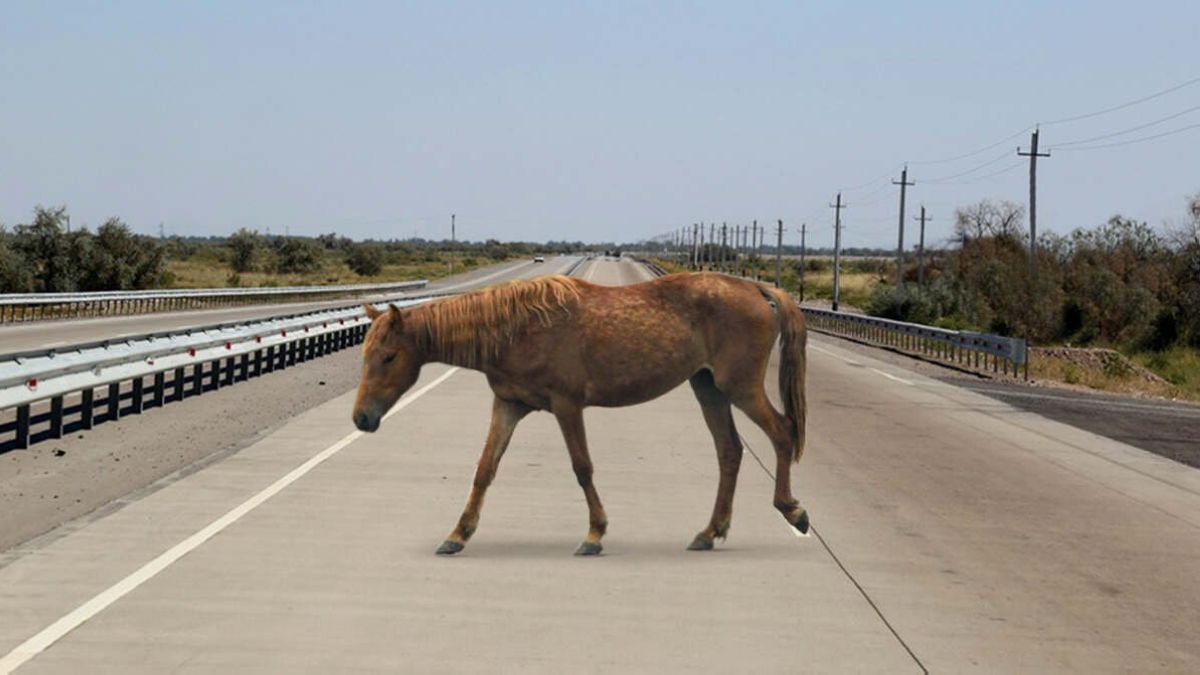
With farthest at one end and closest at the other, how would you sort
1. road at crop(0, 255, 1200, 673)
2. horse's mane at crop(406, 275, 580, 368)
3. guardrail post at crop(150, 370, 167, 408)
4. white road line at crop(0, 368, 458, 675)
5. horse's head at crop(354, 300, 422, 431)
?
guardrail post at crop(150, 370, 167, 408), horse's mane at crop(406, 275, 580, 368), horse's head at crop(354, 300, 422, 431), road at crop(0, 255, 1200, 673), white road line at crop(0, 368, 458, 675)

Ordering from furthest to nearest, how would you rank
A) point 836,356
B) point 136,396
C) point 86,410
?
point 836,356 < point 136,396 < point 86,410

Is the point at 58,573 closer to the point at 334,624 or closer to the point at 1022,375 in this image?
the point at 334,624

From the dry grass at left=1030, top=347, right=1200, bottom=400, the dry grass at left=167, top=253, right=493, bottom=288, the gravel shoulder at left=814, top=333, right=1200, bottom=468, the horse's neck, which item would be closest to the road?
the horse's neck

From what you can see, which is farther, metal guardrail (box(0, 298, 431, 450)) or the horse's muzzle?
metal guardrail (box(0, 298, 431, 450))

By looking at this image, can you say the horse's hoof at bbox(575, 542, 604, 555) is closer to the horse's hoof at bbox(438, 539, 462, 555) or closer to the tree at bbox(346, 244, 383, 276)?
the horse's hoof at bbox(438, 539, 462, 555)

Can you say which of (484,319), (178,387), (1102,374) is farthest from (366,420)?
(1102,374)

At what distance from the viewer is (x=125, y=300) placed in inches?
2031

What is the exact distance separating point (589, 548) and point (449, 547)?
2.76 feet

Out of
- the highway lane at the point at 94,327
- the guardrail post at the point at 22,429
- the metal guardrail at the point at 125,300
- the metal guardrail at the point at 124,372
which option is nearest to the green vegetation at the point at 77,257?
the metal guardrail at the point at 125,300

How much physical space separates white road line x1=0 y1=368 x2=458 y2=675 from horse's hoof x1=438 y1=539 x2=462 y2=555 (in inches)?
61.1

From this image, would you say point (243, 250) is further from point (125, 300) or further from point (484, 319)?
point (484, 319)

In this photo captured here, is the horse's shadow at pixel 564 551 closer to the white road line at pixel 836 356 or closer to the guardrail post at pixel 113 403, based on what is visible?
the guardrail post at pixel 113 403

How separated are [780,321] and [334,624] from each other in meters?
3.17

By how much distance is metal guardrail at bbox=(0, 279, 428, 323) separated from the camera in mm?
43656
